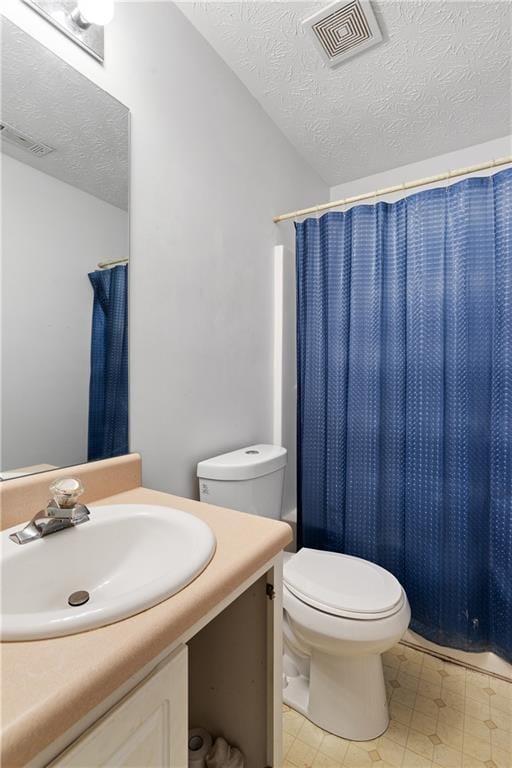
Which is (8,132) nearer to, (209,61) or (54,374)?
(54,374)

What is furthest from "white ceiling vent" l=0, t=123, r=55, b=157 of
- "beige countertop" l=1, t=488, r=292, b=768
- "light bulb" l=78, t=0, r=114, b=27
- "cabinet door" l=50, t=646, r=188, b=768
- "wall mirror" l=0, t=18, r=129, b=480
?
"cabinet door" l=50, t=646, r=188, b=768

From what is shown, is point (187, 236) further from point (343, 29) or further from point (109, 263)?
point (343, 29)

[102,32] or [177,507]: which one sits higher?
[102,32]

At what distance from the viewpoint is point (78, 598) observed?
0.72 m

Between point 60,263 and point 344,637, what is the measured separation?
4.17 ft

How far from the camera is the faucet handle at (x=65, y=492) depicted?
2.43 feet

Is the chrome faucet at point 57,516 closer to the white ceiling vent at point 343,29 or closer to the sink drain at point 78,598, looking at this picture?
the sink drain at point 78,598

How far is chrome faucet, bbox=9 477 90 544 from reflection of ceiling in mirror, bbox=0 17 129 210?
721 mm

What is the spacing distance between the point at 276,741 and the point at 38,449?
0.85m

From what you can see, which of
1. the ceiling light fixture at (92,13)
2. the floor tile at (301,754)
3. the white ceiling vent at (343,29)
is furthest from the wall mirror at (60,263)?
the floor tile at (301,754)

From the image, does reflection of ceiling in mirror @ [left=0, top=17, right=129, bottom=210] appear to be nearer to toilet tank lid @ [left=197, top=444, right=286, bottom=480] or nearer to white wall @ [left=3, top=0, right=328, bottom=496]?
white wall @ [left=3, top=0, right=328, bottom=496]

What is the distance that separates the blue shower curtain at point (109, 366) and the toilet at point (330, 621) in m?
0.35

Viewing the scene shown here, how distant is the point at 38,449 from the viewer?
0.87 metres

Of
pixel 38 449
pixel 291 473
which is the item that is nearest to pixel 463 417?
pixel 291 473
